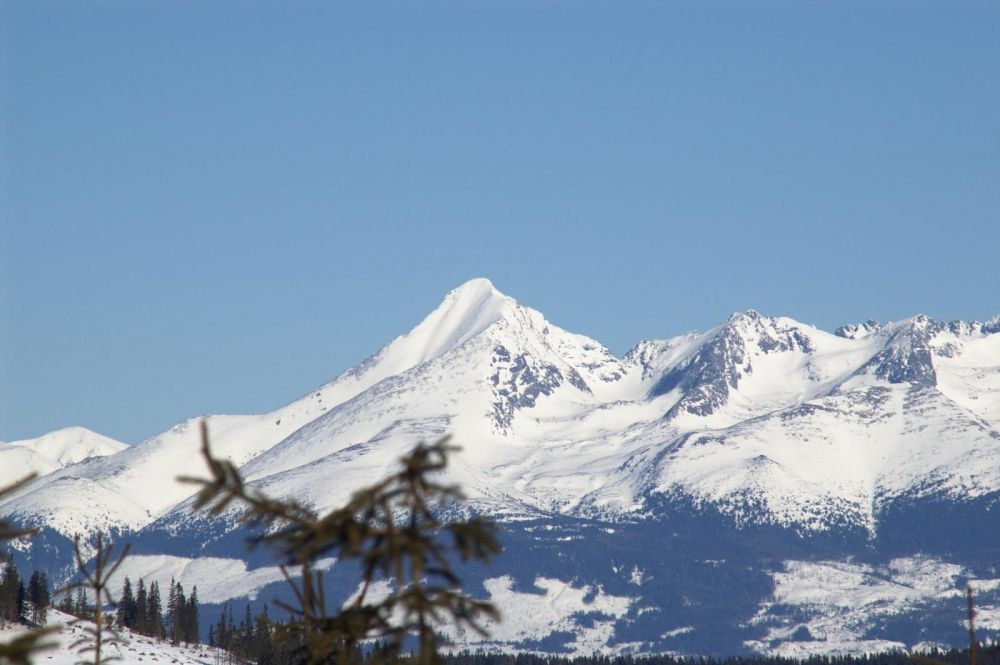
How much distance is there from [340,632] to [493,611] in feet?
13.4

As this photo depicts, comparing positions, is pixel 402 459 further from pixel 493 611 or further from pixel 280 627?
pixel 280 627

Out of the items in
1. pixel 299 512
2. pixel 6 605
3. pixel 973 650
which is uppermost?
pixel 6 605

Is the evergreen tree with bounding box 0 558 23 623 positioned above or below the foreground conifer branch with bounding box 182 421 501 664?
above

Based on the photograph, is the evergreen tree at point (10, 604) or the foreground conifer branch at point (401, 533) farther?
the evergreen tree at point (10, 604)

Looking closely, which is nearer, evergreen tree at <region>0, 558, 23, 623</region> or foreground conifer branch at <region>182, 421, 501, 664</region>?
foreground conifer branch at <region>182, 421, 501, 664</region>

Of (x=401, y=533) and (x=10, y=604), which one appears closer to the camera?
(x=401, y=533)

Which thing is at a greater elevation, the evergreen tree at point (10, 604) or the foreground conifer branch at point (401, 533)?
the evergreen tree at point (10, 604)

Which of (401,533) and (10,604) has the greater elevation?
(10,604)

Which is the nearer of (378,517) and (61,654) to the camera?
(378,517)

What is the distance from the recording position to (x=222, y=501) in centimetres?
2062

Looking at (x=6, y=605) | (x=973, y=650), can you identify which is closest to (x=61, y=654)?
(x=6, y=605)

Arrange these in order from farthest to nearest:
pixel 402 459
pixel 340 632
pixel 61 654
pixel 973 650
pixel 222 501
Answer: pixel 61 654 < pixel 973 650 < pixel 340 632 < pixel 222 501 < pixel 402 459

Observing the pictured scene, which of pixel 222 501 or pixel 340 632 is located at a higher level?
pixel 222 501

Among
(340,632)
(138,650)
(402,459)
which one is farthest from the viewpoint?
(138,650)
